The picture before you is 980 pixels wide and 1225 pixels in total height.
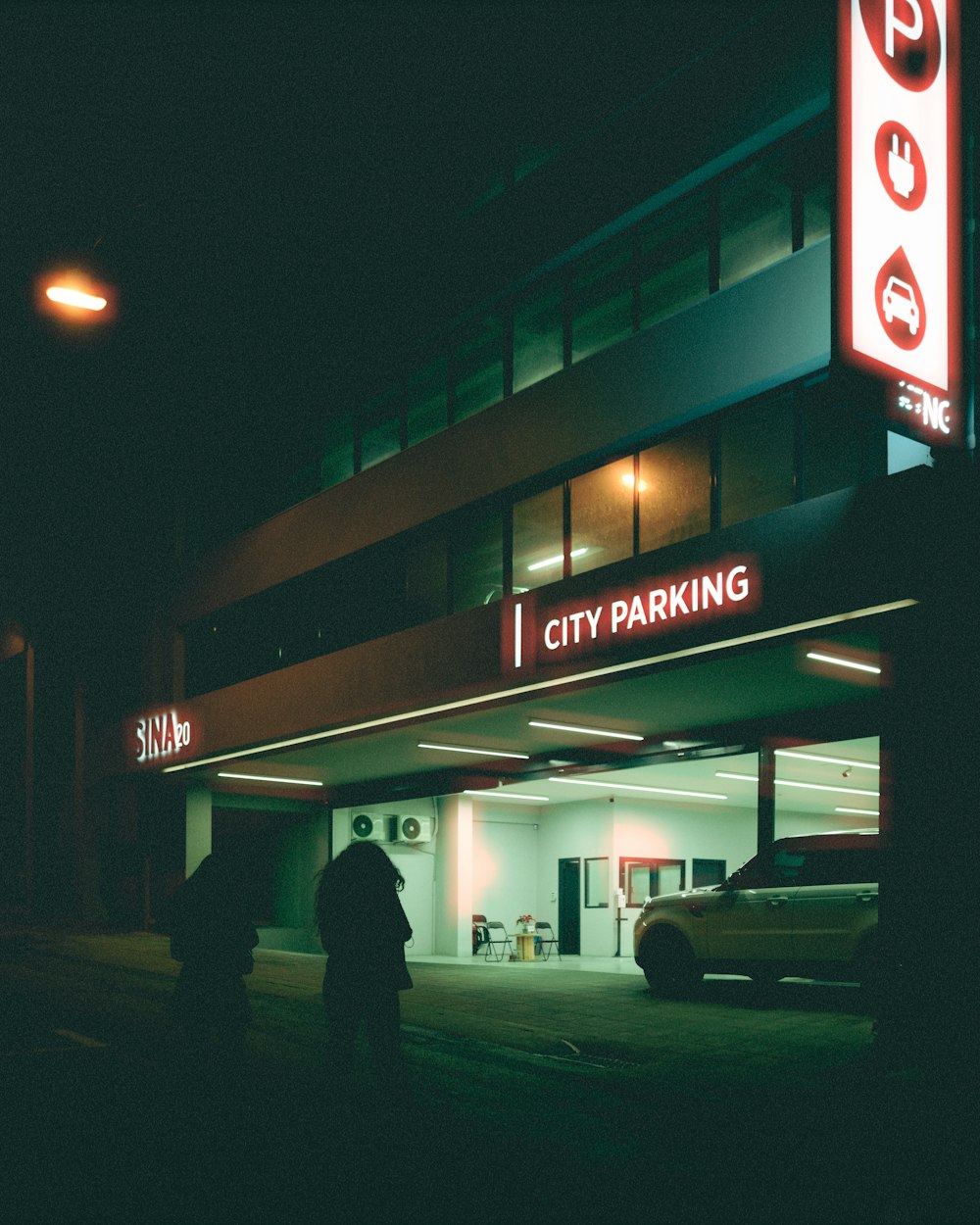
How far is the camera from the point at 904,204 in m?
8.50

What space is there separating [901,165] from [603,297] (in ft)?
22.3

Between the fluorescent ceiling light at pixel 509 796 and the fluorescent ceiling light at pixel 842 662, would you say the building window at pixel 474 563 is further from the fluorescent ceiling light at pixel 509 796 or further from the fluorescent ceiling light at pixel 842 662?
the fluorescent ceiling light at pixel 509 796

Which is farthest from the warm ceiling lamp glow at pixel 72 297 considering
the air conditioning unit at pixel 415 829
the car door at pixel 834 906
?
the air conditioning unit at pixel 415 829

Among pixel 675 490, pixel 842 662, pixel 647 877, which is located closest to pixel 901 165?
pixel 842 662

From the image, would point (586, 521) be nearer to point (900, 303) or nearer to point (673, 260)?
point (673, 260)

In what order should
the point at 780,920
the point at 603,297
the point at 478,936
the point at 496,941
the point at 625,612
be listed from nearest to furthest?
1. the point at 625,612
2. the point at 780,920
3. the point at 603,297
4. the point at 496,941
5. the point at 478,936

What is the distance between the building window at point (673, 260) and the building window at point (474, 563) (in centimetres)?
395

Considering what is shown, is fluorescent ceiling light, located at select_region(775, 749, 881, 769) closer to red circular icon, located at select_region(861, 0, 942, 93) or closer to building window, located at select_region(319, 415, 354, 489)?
red circular icon, located at select_region(861, 0, 942, 93)

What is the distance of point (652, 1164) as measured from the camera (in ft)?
19.9

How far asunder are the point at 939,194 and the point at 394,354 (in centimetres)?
1132

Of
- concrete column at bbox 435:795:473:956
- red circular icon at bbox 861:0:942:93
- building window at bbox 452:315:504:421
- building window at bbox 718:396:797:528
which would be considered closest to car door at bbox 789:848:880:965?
building window at bbox 718:396:797:528

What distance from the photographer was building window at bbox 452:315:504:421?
16875 millimetres

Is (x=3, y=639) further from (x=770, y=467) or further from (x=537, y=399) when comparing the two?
(x=770, y=467)

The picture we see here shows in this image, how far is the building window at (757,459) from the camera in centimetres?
1202
